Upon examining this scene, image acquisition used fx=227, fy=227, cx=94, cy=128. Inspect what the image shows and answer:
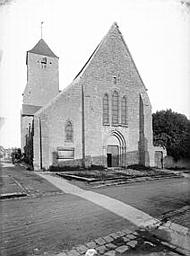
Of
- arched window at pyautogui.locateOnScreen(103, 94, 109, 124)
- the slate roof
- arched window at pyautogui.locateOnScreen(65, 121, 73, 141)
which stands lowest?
arched window at pyautogui.locateOnScreen(65, 121, 73, 141)

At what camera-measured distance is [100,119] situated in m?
22.0

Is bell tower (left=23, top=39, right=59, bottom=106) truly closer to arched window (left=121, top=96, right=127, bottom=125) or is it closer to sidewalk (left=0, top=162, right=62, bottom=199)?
arched window (left=121, top=96, right=127, bottom=125)

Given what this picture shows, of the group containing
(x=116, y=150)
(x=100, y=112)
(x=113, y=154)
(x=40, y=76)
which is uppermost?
(x=40, y=76)

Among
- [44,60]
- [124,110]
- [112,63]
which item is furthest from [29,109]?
[124,110]

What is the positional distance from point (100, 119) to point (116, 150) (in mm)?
3752

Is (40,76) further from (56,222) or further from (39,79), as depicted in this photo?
(56,222)

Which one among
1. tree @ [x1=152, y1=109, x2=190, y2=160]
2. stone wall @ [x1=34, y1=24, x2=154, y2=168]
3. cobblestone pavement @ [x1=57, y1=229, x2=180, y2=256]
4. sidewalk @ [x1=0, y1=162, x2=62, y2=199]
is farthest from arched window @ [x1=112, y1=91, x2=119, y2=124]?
cobblestone pavement @ [x1=57, y1=229, x2=180, y2=256]

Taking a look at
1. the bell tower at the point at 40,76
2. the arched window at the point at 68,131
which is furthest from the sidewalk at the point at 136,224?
the bell tower at the point at 40,76

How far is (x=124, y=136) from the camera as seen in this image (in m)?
23.3

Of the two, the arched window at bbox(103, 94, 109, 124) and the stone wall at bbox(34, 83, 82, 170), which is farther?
the arched window at bbox(103, 94, 109, 124)

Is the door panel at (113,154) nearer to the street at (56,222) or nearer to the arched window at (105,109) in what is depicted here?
the arched window at (105,109)

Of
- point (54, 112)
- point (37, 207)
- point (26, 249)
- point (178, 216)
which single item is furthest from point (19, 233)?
point (54, 112)

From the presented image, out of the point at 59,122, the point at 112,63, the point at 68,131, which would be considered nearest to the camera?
the point at 59,122

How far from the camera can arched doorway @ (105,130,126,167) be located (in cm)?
2288
